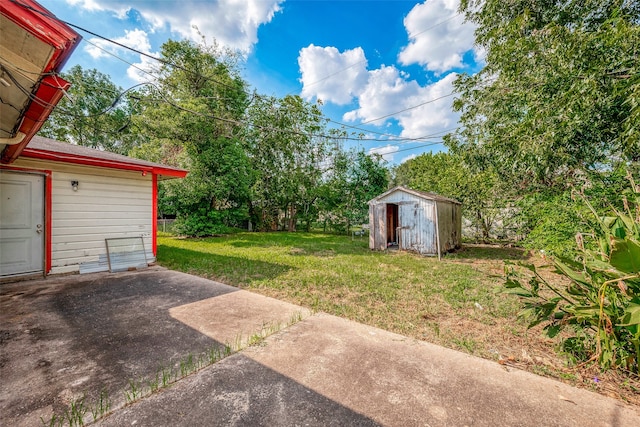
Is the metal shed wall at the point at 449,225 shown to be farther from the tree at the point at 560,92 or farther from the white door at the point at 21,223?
the white door at the point at 21,223

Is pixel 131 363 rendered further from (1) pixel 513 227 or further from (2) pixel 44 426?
(1) pixel 513 227

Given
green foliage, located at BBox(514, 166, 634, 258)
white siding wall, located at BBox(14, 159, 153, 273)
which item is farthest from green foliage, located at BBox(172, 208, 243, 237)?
green foliage, located at BBox(514, 166, 634, 258)

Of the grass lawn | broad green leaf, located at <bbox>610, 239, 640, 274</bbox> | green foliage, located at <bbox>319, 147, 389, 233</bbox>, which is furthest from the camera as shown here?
green foliage, located at <bbox>319, 147, 389, 233</bbox>

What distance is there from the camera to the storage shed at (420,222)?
26.8 ft

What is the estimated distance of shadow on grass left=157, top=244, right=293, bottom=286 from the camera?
4965 mm

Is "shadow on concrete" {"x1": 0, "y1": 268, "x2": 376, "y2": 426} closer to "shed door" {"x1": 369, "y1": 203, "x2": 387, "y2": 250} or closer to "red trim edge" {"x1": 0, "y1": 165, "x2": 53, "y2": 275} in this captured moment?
"red trim edge" {"x1": 0, "y1": 165, "x2": 53, "y2": 275}

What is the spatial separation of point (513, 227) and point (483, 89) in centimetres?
543

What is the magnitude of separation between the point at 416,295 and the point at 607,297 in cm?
241

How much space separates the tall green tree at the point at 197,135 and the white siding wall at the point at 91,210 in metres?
5.29

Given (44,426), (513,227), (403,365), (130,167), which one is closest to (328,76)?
(130,167)

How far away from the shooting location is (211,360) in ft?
7.00

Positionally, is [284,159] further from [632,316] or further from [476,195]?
[632,316]

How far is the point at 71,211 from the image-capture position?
16.2 feet

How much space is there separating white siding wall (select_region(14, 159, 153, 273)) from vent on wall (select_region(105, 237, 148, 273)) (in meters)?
0.11
